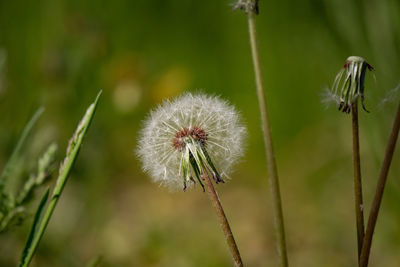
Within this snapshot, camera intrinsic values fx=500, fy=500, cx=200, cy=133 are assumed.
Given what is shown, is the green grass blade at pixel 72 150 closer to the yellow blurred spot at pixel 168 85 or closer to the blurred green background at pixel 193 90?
the blurred green background at pixel 193 90

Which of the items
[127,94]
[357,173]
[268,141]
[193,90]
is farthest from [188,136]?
[193,90]

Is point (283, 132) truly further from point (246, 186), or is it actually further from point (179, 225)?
point (179, 225)

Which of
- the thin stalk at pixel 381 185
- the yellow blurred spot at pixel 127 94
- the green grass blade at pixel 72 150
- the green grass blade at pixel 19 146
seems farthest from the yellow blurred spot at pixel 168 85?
the thin stalk at pixel 381 185

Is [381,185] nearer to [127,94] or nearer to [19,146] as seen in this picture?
[19,146]

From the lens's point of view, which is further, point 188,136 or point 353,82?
point 188,136

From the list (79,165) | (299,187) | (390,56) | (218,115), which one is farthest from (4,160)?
(299,187)

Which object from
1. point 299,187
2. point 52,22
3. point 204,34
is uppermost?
point 204,34
